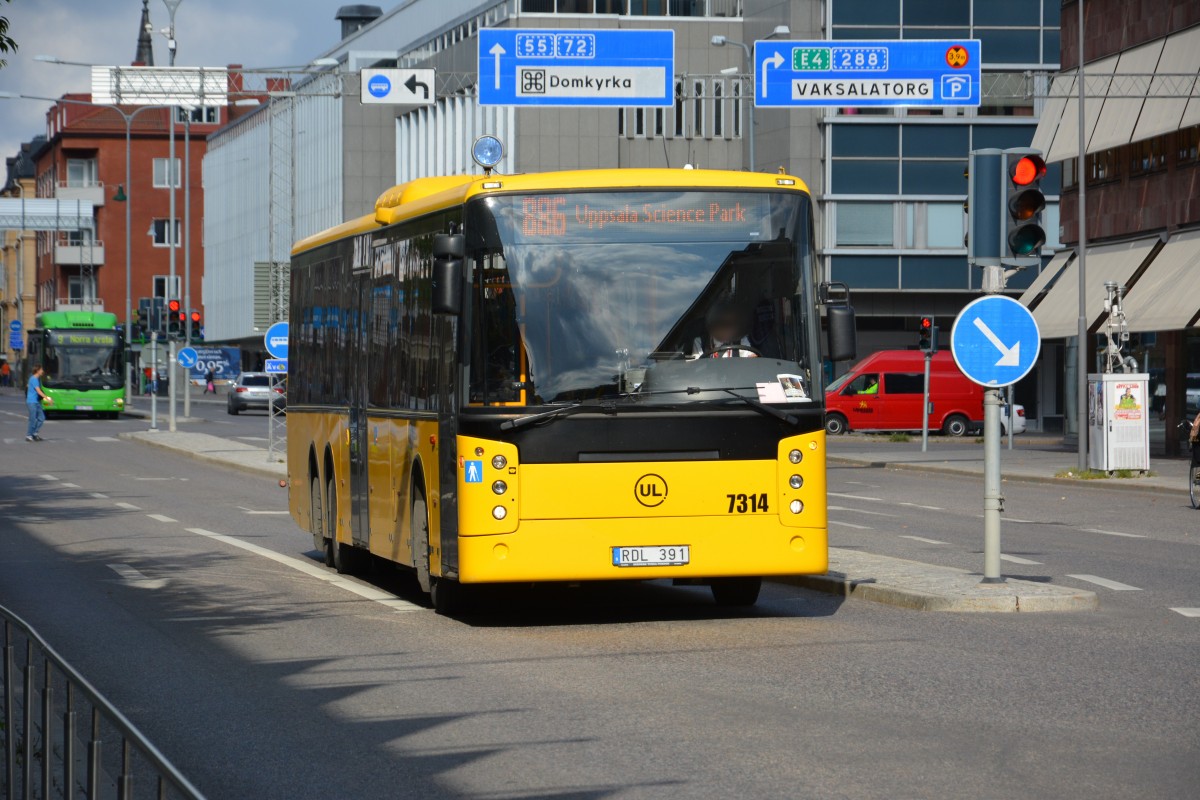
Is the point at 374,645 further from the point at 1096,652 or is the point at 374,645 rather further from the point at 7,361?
the point at 7,361

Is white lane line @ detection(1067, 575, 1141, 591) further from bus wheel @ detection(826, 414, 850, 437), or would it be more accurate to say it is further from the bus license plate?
bus wheel @ detection(826, 414, 850, 437)

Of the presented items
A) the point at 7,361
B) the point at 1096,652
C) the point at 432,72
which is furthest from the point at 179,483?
the point at 7,361

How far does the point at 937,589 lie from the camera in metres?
14.3

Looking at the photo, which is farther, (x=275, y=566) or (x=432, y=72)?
(x=432, y=72)

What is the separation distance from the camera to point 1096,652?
11.5 m

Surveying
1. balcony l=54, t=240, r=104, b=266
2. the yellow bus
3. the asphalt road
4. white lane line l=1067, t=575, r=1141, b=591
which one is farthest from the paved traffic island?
balcony l=54, t=240, r=104, b=266

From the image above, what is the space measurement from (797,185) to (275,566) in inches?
274

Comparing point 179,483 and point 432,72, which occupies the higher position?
point 432,72

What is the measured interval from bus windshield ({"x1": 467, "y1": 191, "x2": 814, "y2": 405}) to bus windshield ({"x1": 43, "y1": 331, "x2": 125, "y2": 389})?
61210mm

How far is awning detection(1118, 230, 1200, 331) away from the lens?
3953cm

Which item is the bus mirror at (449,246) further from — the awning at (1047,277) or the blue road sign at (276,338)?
the awning at (1047,277)

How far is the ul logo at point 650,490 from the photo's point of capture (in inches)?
507

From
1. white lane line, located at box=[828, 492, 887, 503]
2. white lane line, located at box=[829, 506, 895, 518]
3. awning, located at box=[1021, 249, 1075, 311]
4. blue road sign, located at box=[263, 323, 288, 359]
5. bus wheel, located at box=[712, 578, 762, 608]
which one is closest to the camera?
bus wheel, located at box=[712, 578, 762, 608]

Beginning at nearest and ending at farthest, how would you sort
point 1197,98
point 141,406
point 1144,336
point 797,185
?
point 797,185
point 1197,98
point 1144,336
point 141,406
